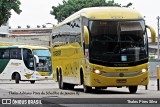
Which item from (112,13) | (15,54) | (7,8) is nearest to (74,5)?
(7,8)

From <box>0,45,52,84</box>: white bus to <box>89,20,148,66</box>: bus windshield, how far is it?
2466cm

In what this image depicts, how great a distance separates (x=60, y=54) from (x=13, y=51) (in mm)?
17644

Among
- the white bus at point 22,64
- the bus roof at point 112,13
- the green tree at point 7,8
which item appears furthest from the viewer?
the green tree at point 7,8

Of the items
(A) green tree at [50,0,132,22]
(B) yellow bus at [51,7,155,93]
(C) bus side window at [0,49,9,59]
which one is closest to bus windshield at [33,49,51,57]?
(C) bus side window at [0,49,9,59]

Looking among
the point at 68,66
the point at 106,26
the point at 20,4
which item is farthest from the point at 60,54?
the point at 20,4

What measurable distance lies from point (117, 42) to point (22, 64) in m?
25.3

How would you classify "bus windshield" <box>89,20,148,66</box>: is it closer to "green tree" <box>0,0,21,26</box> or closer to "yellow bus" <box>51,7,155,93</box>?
"yellow bus" <box>51,7,155,93</box>

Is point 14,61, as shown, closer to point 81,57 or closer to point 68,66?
point 68,66

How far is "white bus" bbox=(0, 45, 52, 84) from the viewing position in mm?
45188

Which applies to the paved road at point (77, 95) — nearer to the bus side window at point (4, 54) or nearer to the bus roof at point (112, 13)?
the bus roof at point (112, 13)

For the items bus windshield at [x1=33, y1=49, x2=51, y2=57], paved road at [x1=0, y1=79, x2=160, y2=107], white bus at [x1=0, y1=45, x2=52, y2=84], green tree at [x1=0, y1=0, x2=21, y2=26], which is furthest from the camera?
green tree at [x1=0, y1=0, x2=21, y2=26]

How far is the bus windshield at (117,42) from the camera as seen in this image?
20766mm

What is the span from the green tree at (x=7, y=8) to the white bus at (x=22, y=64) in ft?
38.4

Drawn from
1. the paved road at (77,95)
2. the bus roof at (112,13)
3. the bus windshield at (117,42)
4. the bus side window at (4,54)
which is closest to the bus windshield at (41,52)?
the bus side window at (4,54)
